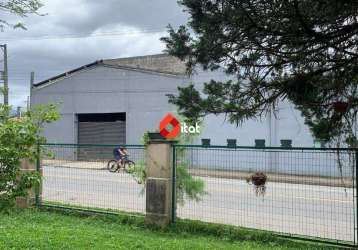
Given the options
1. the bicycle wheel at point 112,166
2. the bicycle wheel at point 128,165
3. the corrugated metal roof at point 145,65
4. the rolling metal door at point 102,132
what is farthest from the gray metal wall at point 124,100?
the bicycle wheel at point 128,165

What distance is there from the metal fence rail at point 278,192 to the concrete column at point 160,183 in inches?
9.8

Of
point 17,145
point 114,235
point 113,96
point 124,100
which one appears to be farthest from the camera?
point 113,96

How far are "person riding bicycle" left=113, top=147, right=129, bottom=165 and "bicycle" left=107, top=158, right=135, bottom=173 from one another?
0.03 meters

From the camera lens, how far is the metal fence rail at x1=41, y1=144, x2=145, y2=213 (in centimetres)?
1173

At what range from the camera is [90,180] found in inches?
485

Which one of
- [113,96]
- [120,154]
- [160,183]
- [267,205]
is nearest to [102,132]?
[113,96]

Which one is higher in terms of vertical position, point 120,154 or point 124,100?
point 124,100

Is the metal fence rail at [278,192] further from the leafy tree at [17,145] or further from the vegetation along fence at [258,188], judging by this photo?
the leafy tree at [17,145]

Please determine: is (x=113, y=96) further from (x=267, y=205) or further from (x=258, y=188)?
(x=267, y=205)

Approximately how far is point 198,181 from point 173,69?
90.4 ft

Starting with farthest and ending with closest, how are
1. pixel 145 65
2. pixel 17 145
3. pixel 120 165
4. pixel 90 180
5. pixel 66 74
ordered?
pixel 145 65 → pixel 66 74 → pixel 90 180 → pixel 120 165 → pixel 17 145

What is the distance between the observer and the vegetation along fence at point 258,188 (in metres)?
9.26

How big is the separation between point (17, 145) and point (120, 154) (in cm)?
583

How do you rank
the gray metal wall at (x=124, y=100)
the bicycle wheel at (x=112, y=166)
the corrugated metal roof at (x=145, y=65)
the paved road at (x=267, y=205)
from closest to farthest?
the paved road at (x=267, y=205) < the bicycle wheel at (x=112, y=166) < the gray metal wall at (x=124, y=100) < the corrugated metal roof at (x=145, y=65)
